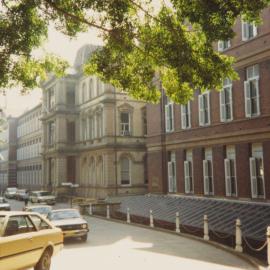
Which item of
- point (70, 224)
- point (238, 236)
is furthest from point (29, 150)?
point (238, 236)

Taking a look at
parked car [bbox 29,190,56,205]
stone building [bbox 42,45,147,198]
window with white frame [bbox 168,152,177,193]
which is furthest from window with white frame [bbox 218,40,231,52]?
parked car [bbox 29,190,56,205]

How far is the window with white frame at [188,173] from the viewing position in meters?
26.4

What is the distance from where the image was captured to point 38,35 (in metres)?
11.7

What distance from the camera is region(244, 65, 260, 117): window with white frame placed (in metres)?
20.8

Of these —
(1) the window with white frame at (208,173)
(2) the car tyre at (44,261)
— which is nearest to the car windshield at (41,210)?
(1) the window with white frame at (208,173)

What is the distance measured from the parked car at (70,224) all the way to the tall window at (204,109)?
10.7 m

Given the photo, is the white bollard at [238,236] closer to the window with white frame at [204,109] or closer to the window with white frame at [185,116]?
the window with white frame at [204,109]

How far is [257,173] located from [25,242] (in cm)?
1451

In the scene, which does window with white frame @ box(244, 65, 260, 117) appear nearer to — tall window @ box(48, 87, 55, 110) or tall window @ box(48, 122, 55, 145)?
tall window @ box(48, 87, 55, 110)

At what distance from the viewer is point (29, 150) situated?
67.4 m

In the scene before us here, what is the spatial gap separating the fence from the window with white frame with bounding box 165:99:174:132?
22.3 feet

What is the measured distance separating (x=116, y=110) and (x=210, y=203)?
1940cm

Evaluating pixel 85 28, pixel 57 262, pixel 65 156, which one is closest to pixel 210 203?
pixel 57 262

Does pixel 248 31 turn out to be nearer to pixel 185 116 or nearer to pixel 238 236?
pixel 185 116
